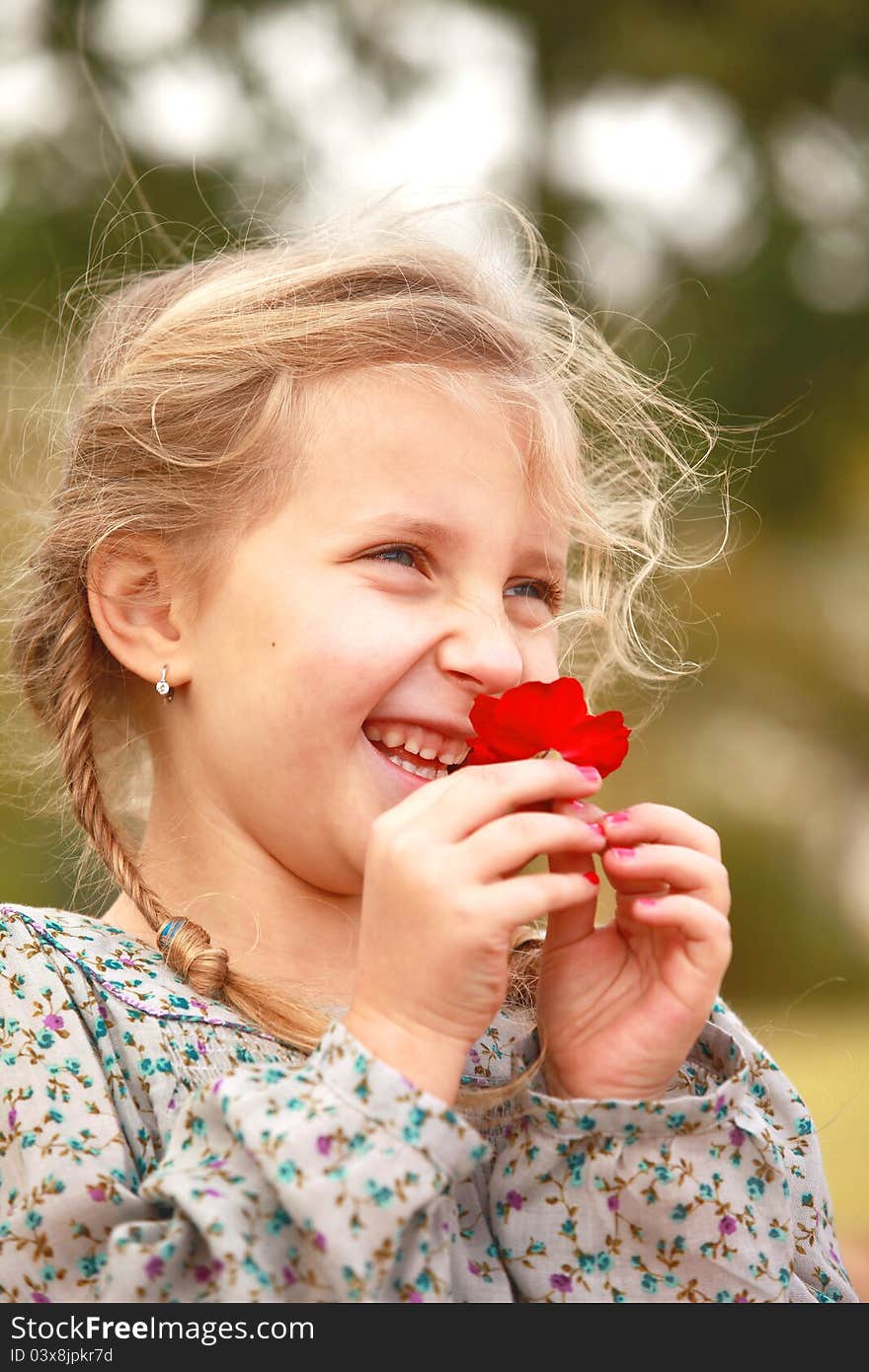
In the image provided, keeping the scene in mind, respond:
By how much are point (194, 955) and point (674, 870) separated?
755 millimetres

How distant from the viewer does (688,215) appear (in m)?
9.74

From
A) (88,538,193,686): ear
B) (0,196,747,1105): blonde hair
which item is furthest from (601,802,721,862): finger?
(88,538,193,686): ear

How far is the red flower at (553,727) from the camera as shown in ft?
6.20

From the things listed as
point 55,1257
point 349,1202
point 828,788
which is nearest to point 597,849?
point 349,1202

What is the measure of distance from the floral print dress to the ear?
44 cm

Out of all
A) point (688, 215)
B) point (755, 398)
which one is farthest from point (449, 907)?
point (755, 398)

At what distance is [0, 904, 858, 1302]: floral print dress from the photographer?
1596 millimetres

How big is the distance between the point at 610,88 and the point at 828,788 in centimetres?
557

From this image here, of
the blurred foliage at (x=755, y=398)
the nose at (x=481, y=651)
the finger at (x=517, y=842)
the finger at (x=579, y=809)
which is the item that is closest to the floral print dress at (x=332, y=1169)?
the finger at (x=517, y=842)

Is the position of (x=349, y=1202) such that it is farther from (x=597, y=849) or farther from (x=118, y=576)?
(x=118, y=576)

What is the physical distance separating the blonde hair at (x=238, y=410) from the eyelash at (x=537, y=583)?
122 millimetres

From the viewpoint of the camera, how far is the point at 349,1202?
1562mm

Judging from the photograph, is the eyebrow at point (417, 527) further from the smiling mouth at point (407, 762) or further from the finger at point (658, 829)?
the finger at point (658, 829)

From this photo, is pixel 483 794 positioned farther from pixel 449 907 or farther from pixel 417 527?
pixel 417 527
